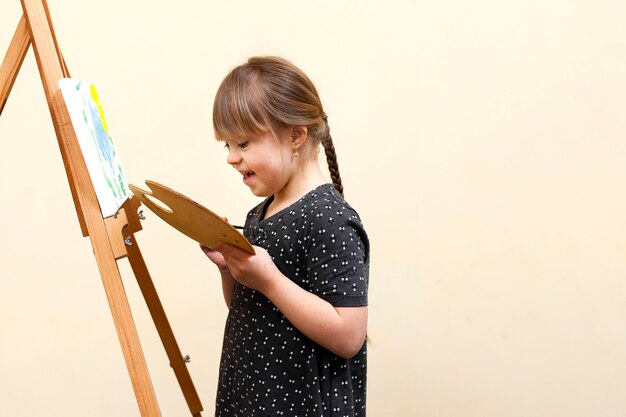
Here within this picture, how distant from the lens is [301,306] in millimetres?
1186

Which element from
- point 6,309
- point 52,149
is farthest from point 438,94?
point 6,309

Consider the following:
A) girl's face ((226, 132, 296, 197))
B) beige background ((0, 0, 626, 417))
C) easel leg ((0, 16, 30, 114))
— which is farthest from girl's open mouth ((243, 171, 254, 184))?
beige background ((0, 0, 626, 417))

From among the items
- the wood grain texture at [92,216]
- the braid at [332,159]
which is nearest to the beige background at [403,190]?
the braid at [332,159]

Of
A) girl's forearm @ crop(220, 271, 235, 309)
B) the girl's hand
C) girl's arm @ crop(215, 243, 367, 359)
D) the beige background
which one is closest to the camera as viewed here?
girl's arm @ crop(215, 243, 367, 359)

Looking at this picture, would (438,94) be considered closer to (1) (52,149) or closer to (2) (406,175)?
(2) (406,175)

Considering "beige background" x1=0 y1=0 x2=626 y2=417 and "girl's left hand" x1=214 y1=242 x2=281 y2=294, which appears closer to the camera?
"girl's left hand" x1=214 y1=242 x2=281 y2=294

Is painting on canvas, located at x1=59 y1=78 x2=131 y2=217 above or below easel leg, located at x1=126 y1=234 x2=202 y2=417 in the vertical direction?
above

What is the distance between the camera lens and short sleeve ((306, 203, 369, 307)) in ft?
3.93

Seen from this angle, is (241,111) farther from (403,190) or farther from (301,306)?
(403,190)

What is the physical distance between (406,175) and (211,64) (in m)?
0.55

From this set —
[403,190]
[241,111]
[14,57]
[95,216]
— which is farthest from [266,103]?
[403,190]

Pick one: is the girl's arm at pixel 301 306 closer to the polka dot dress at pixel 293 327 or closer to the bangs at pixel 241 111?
the polka dot dress at pixel 293 327

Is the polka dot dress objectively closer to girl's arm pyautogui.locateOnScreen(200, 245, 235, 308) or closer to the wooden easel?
girl's arm pyautogui.locateOnScreen(200, 245, 235, 308)

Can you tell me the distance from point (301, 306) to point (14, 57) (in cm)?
61
